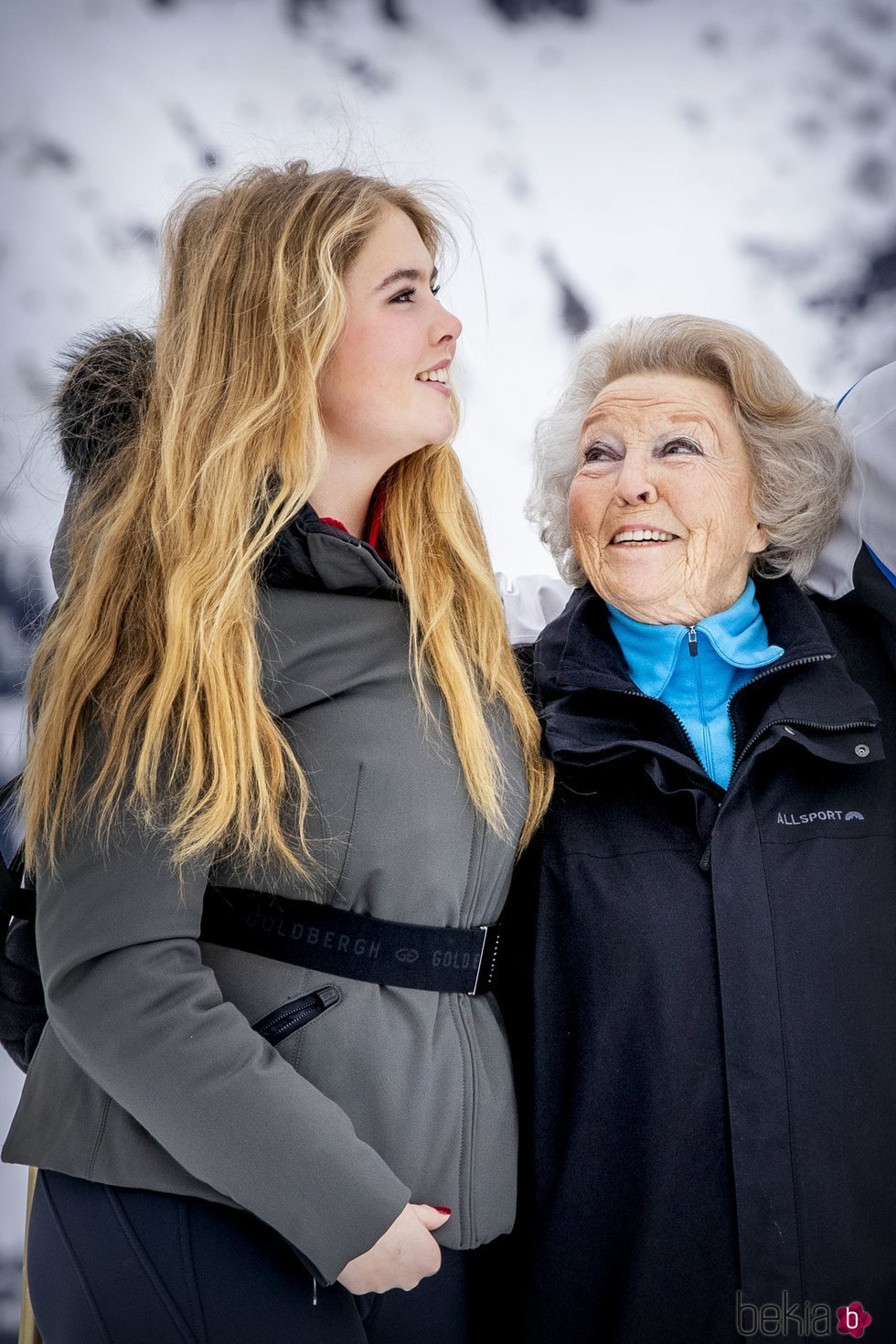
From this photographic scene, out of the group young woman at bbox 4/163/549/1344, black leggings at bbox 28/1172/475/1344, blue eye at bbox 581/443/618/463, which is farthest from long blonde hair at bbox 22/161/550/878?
black leggings at bbox 28/1172/475/1344

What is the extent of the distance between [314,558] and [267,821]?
0.37 m

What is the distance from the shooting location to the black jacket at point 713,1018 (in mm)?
1602

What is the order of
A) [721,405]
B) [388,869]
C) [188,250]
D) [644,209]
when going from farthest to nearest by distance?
[644,209] < [721,405] < [188,250] < [388,869]

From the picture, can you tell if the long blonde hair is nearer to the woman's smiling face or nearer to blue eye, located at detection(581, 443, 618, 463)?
the woman's smiling face

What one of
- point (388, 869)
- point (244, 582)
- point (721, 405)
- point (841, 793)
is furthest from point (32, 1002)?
point (721, 405)

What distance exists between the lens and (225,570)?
5.12 ft

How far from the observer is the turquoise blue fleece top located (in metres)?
1.82

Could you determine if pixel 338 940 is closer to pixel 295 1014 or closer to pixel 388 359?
pixel 295 1014

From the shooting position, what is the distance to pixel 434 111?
9.77ft

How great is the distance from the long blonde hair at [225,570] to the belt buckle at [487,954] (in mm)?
145

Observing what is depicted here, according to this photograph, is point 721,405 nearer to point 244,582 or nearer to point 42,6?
point 244,582

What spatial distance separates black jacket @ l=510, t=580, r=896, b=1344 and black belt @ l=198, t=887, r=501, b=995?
0.28 meters

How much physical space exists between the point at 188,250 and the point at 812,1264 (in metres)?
1.67

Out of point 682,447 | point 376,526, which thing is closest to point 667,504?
point 682,447
